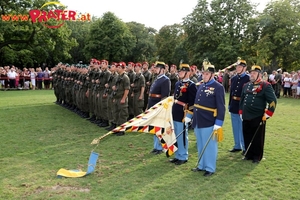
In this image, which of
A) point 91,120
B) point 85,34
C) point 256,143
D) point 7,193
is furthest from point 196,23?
point 7,193

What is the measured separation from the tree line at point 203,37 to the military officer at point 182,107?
20986 millimetres

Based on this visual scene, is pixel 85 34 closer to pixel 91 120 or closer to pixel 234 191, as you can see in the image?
pixel 91 120

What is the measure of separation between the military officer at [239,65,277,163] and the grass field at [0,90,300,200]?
1.01 ft

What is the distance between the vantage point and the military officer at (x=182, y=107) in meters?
6.32

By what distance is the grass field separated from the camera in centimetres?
482

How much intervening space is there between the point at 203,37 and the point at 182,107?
34.5 m

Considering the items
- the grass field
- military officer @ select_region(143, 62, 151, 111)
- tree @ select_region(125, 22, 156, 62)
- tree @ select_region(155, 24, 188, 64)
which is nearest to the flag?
the grass field

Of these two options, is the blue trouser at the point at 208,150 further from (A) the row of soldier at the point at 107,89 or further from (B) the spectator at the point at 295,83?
(B) the spectator at the point at 295,83

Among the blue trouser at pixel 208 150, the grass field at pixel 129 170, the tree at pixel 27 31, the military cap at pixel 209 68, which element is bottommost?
the grass field at pixel 129 170

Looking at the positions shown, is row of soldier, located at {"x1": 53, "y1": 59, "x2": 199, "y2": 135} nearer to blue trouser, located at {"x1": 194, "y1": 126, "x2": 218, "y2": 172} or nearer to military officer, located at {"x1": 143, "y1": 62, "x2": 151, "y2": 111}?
military officer, located at {"x1": 143, "y1": 62, "x2": 151, "y2": 111}

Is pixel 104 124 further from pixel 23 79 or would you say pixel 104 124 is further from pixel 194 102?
pixel 23 79

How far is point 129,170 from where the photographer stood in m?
5.86

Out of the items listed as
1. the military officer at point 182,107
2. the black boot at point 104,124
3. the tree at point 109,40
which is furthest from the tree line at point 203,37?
the military officer at point 182,107

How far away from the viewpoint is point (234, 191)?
491cm
